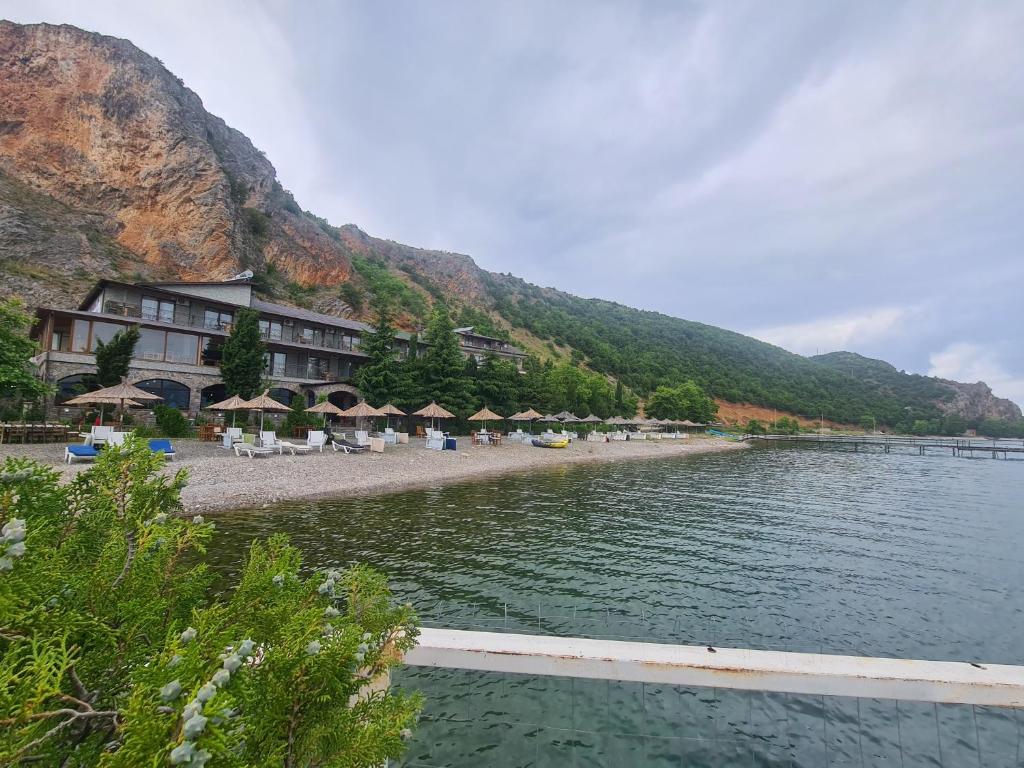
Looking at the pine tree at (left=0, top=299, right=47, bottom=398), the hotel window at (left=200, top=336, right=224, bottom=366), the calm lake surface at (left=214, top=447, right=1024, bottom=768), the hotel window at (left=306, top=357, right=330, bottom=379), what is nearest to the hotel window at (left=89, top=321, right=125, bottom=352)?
the hotel window at (left=200, top=336, right=224, bottom=366)

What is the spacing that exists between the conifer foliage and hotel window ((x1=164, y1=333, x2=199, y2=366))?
31766 millimetres

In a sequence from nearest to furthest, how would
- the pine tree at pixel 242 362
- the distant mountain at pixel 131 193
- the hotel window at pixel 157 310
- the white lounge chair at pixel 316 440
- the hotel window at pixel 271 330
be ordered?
the white lounge chair at pixel 316 440 → the pine tree at pixel 242 362 → the hotel window at pixel 157 310 → the hotel window at pixel 271 330 → the distant mountain at pixel 131 193

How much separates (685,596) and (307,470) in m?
14.4

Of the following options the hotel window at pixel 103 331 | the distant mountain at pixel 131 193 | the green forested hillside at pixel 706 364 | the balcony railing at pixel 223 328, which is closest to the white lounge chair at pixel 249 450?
the hotel window at pixel 103 331

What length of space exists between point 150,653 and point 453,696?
391 cm

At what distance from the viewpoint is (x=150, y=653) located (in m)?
1.67

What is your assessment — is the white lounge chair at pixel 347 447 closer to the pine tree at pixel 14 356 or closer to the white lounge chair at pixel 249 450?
the white lounge chair at pixel 249 450

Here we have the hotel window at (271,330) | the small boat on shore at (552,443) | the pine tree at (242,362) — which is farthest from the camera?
the hotel window at (271,330)

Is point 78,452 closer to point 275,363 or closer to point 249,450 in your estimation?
point 249,450

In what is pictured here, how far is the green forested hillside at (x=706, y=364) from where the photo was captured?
8538 cm

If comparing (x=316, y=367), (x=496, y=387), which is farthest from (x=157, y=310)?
(x=496, y=387)

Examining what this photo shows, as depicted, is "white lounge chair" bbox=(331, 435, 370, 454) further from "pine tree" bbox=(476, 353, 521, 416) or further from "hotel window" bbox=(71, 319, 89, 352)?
"hotel window" bbox=(71, 319, 89, 352)

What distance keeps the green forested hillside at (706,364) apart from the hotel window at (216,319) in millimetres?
60817

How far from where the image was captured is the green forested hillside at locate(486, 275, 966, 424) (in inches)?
3361
